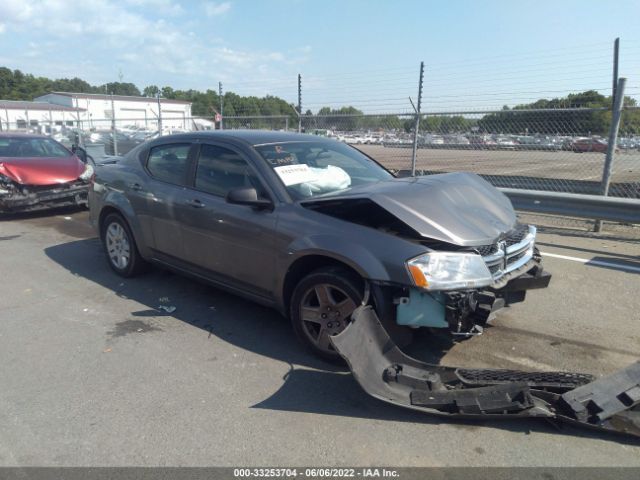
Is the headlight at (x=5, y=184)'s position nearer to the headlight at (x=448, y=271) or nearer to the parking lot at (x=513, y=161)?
the parking lot at (x=513, y=161)

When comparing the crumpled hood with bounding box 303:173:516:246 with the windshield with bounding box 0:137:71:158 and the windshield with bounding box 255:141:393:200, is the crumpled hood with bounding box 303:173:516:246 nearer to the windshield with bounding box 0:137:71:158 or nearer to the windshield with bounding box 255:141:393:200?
the windshield with bounding box 255:141:393:200

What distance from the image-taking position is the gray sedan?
3137 millimetres

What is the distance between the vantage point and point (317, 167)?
4.25 m

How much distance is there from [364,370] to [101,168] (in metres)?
4.34

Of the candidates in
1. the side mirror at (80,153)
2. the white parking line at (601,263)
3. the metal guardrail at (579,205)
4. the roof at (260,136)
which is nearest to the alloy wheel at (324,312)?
the roof at (260,136)

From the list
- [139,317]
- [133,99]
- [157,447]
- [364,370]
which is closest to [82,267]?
[139,317]

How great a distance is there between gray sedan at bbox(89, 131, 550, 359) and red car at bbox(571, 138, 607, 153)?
6054 millimetres

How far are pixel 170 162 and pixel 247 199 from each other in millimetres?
1571

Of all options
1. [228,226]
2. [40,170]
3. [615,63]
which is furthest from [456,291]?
[40,170]

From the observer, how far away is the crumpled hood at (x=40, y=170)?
8273mm

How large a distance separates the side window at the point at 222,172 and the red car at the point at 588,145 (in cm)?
752

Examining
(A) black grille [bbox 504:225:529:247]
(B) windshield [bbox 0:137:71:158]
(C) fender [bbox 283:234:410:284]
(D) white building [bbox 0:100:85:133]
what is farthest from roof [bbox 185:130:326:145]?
(D) white building [bbox 0:100:85:133]

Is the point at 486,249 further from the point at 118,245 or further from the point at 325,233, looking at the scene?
the point at 118,245

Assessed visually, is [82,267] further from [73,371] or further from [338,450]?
[338,450]
